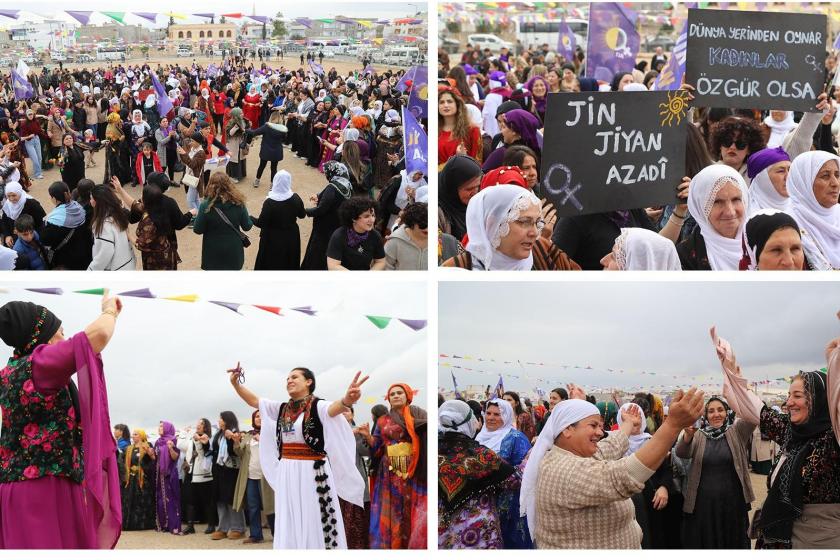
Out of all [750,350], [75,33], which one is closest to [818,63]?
[750,350]

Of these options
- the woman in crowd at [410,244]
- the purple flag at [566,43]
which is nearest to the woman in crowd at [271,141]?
the woman in crowd at [410,244]

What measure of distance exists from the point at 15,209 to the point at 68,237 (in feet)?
1.01

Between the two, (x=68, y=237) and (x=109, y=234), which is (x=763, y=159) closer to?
(x=109, y=234)

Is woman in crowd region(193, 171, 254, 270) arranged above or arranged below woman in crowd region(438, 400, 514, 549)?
above

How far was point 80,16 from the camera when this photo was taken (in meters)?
4.10

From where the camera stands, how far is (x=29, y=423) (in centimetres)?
348

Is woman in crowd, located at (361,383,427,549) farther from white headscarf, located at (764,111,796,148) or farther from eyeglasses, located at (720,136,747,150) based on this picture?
white headscarf, located at (764,111,796,148)

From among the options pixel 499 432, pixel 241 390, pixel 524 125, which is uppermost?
pixel 524 125

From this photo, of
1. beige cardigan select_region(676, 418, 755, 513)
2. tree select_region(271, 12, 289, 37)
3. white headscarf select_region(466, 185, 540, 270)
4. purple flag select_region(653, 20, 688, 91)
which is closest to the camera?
white headscarf select_region(466, 185, 540, 270)

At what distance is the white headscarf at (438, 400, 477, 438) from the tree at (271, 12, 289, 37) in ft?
5.77

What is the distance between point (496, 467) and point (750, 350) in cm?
112

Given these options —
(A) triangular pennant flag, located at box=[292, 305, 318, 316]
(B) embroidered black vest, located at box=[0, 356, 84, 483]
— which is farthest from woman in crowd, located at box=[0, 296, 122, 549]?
(A) triangular pennant flag, located at box=[292, 305, 318, 316]

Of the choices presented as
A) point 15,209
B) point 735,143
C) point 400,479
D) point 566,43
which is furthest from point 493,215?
point 566,43

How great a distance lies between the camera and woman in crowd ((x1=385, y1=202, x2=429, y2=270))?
4.11 metres
